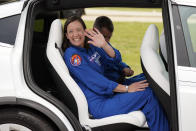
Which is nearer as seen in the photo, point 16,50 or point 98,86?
point 16,50

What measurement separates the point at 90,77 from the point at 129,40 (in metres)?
7.75

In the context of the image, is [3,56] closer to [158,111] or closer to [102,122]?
[102,122]

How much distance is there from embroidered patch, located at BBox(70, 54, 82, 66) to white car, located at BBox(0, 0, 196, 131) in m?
0.08

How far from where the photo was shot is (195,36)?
3.25m

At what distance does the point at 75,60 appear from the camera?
125 inches

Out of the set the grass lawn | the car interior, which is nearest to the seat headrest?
the car interior

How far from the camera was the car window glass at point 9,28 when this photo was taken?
2.98m

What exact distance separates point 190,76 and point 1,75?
4.19 ft

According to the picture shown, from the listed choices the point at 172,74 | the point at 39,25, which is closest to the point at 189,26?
the point at 172,74

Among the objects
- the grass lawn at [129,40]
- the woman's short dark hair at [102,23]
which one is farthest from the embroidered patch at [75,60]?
the grass lawn at [129,40]

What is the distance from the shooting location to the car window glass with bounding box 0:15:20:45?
298 centimetres

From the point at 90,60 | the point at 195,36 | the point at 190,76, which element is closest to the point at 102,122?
the point at 90,60

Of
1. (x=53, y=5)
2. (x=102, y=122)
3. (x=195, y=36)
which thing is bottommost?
(x=102, y=122)

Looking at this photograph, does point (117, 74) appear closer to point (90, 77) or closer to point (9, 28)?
point (90, 77)
